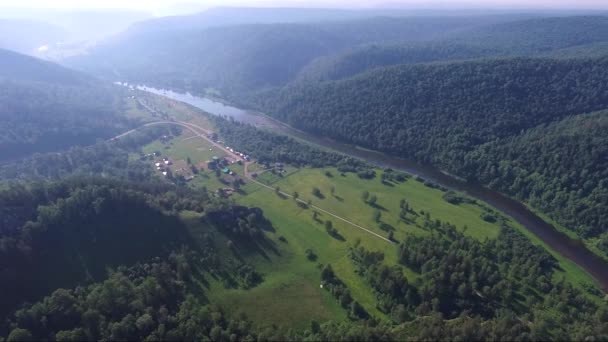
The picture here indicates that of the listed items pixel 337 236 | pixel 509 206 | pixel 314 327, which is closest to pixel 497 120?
pixel 509 206

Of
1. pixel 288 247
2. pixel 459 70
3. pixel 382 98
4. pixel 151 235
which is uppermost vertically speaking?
pixel 459 70

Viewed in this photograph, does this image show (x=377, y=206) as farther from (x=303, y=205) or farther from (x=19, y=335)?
(x=19, y=335)

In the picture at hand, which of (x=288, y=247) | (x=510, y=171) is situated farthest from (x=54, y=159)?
(x=510, y=171)

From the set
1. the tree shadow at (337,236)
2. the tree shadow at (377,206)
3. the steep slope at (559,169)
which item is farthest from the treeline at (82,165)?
the steep slope at (559,169)

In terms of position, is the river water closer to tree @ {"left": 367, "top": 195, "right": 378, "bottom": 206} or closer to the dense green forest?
the dense green forest

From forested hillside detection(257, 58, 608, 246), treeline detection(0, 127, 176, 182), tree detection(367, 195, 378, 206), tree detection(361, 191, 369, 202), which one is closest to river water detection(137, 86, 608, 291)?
forested hillside detection(257, 58, 608, 246)

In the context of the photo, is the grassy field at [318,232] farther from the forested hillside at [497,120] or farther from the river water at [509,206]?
the forested hillside at [497,120]

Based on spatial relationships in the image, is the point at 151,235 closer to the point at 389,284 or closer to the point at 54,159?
the point at 389,284
